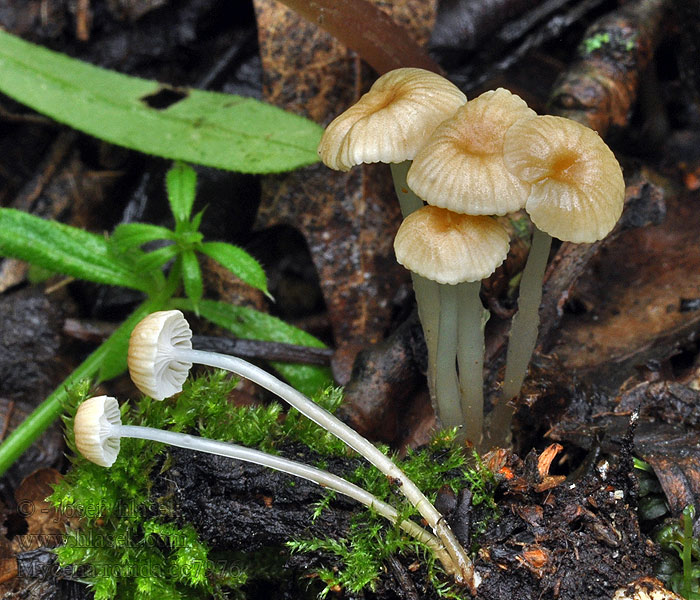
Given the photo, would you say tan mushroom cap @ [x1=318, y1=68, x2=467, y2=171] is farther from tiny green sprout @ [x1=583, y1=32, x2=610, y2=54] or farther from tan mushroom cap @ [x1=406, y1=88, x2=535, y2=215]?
tiny green sprout @ [x1=583, y1=32, x2=610, y2=54]

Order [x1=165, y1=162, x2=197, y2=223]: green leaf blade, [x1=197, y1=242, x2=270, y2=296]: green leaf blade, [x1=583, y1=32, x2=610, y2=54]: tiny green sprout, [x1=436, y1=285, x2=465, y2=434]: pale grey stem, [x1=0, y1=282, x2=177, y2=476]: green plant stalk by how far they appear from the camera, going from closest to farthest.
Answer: [x1=436, y1=285, x2=465, y2=434]: pale grey stem
[x1=0, y1=282, x2=177, y2=476]: green plant stalk
[x1=197, y1=242, x2=270, y2=296]: green leaf blade
[x1=165, y1=162, x2=197, y2=223]: green leaf blade
[x1=583, y1=32, x2=610, y2=54]: tiny green sprout

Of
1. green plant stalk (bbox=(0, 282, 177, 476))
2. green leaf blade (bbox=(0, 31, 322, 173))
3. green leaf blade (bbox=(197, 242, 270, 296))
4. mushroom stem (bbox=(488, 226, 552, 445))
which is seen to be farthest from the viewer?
green leaf blade (bbox=(0, 31, 322, 173))

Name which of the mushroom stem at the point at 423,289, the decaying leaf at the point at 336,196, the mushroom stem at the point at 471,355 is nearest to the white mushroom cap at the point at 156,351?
the mushroom stem at the point at 423,289

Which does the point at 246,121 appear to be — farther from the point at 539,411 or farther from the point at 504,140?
the point at 539,411

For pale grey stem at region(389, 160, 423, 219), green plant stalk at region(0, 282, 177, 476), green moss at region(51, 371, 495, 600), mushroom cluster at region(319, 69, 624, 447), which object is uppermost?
mushroom cluster at region(319, 69, 624, 447)

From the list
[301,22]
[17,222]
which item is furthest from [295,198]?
[17,222]

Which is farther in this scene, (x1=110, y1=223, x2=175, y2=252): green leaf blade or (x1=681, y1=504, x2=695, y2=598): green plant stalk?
(x1=110, y1=223, x2=175, y2=252): green leaf blade

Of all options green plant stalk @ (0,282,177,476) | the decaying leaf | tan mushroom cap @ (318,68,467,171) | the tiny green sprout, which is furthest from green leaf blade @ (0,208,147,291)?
the tiny green sprout
